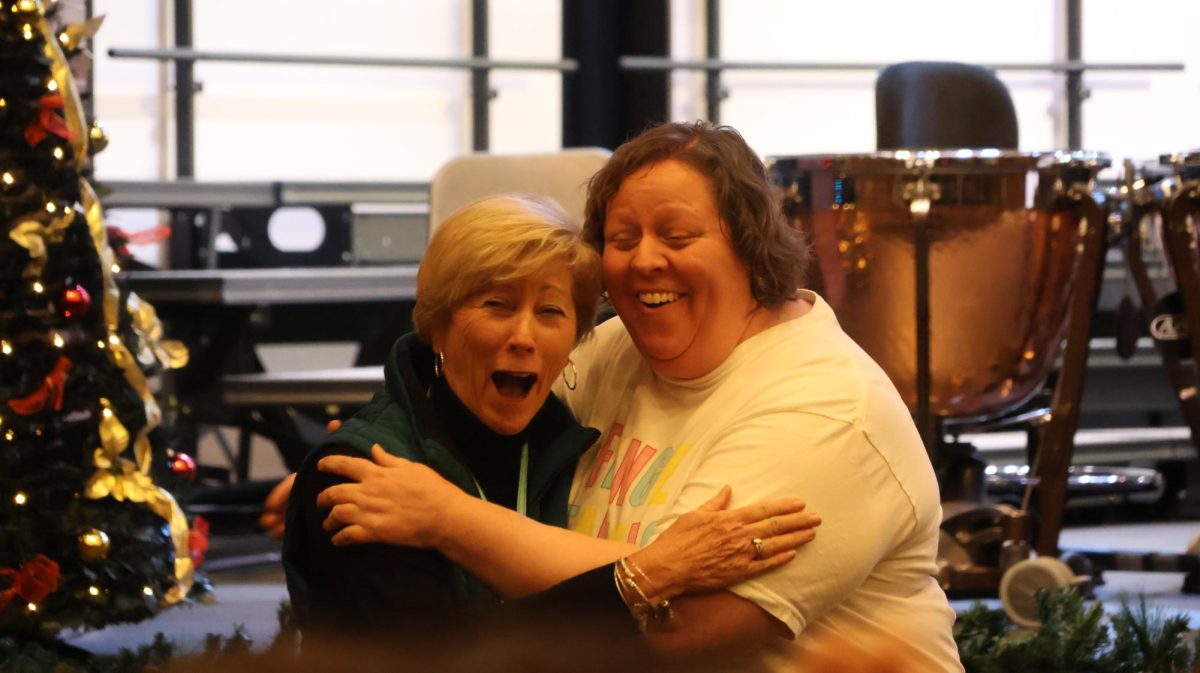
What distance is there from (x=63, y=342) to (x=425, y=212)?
2.86 meters

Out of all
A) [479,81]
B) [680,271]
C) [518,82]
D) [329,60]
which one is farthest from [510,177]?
[518,82]

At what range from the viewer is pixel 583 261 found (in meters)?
2.00

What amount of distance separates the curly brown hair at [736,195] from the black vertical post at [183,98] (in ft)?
15.3

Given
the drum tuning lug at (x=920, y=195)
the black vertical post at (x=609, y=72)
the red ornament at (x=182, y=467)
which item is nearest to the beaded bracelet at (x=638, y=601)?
the drum tuning lug at (x=920, y=195)

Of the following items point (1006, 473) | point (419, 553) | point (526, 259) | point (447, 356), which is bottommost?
point (1006, 473)

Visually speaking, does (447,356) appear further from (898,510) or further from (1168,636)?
(1168,636)

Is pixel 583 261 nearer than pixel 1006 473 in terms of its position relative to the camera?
Yes

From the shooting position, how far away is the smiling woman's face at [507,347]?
194cm

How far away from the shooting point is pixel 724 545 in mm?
1716

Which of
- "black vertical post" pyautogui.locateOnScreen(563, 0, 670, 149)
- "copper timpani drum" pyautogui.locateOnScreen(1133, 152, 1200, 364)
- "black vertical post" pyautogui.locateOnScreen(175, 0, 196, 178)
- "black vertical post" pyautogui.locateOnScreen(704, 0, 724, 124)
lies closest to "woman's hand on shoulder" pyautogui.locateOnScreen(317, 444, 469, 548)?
"copper timpani drum" pyautogui.locateOnScreen(1133, 152, 1200, 364)

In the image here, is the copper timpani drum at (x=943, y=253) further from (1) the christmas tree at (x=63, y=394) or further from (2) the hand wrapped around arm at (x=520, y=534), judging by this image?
(2) the hand wrapped around arm at (x=520, y=534)

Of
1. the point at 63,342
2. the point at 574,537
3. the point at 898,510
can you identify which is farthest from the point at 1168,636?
the point at 63,342

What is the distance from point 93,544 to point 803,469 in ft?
7.64

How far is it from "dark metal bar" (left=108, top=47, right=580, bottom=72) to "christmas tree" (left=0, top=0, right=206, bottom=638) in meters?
2.45
